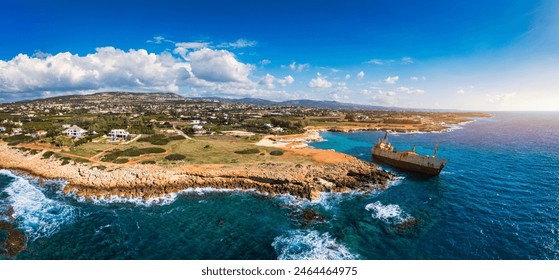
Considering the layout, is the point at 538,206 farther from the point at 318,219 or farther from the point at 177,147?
the point at 177,147

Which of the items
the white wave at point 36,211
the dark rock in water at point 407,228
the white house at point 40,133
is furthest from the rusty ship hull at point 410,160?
the white house at point 40,133

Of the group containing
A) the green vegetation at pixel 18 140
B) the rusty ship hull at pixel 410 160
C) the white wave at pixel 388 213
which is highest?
the rusty ship hull at pixel 410 160

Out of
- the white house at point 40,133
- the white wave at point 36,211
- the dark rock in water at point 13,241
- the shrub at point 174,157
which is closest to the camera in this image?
the dark rock in water at point 13,241

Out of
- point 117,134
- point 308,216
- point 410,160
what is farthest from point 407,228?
point 117,134

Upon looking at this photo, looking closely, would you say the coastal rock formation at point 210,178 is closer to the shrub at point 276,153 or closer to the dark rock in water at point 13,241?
the dark rock in water at point 13,241

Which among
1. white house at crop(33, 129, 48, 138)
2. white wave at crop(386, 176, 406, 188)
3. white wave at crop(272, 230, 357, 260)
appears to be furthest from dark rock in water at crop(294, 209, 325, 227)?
white house at crop(33, 129, 48, 138)

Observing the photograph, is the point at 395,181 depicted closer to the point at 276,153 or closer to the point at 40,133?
the point at 276,153

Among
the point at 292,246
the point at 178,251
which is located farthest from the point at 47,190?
the point at 292,246
